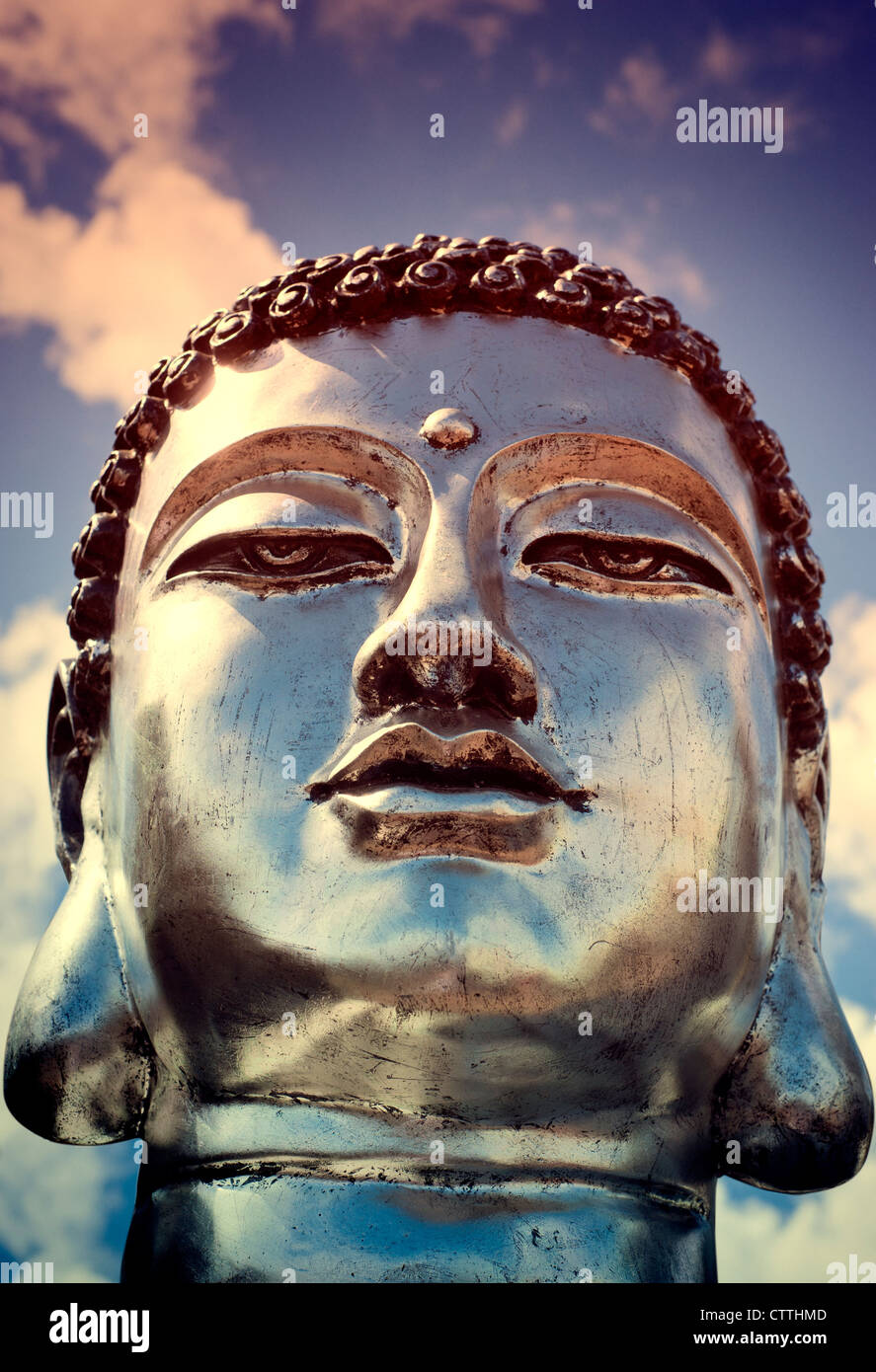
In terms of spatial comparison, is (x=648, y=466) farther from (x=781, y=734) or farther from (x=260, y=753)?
(x=260, y=753)

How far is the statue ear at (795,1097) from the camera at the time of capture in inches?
176

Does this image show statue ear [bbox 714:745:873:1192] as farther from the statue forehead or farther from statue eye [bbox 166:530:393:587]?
statue eye [bbox 166:530:393:587]

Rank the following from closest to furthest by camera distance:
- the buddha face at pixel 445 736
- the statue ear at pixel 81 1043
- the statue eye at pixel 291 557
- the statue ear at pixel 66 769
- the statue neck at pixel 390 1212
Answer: the statue neck at pixel 390 1212
the buddha face at pixel 445 736
the statue eye at pixel 291 557
the statue ear at pixel 81 1043
the statue ear at pixel 66 769

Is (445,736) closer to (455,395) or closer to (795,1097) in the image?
(455,395)

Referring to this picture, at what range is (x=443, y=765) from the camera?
12.8 feet

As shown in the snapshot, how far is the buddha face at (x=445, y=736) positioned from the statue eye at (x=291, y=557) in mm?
11

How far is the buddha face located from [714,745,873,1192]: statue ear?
16 cm

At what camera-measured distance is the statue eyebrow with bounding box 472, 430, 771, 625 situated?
4449 mm

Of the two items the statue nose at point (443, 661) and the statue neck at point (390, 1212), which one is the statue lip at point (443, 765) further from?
the statue neck at point (390, 1212)

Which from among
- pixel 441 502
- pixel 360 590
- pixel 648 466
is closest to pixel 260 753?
pixel 360 590

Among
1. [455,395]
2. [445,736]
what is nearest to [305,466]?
[455,395]

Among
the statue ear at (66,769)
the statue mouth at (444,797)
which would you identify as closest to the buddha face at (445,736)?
the statue mouth at (444,797)

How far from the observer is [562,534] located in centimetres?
445

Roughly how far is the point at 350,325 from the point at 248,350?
34 centimetres
